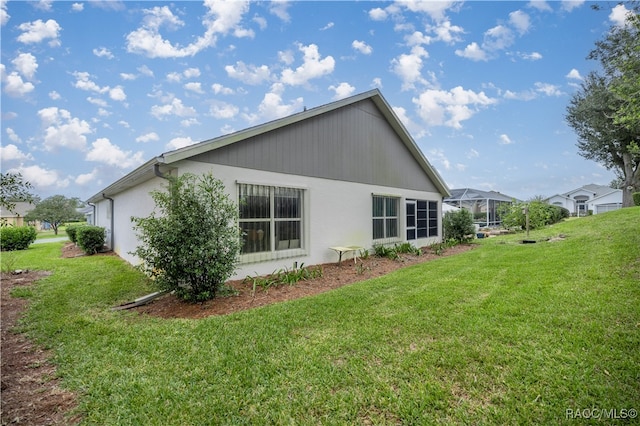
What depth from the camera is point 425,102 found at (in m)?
17.0

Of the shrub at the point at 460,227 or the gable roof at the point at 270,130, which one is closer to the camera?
the gable roof at the point at 270,130

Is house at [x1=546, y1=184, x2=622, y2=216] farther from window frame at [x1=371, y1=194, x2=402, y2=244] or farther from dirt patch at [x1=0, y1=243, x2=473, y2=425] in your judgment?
dirt patch at [x1=0, y1=243, x2=473, y2=425]

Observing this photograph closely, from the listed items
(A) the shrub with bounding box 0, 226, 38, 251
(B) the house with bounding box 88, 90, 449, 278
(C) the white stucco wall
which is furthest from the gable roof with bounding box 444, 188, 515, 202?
(A) the shrub with bounding box 0, 226, 38, 251

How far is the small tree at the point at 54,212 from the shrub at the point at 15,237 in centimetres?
2093

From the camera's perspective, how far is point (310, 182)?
8758 millimetres

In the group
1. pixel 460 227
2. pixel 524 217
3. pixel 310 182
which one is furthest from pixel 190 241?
pixel 524 217

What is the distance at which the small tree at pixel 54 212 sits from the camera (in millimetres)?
32688

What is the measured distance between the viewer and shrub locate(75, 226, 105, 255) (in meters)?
13.1

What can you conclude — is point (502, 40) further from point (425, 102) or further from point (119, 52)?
point (119, 52)

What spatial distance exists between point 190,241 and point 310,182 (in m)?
4.18

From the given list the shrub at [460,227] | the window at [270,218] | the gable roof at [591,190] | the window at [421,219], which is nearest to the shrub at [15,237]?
the window at [270,218]

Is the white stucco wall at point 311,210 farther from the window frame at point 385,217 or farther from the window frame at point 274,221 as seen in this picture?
the window frame at point 385,217

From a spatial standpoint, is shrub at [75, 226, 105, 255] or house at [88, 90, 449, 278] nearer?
house at [88, 90, 449, 278]

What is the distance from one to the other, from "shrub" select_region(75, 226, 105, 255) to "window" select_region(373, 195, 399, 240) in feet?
40.6
